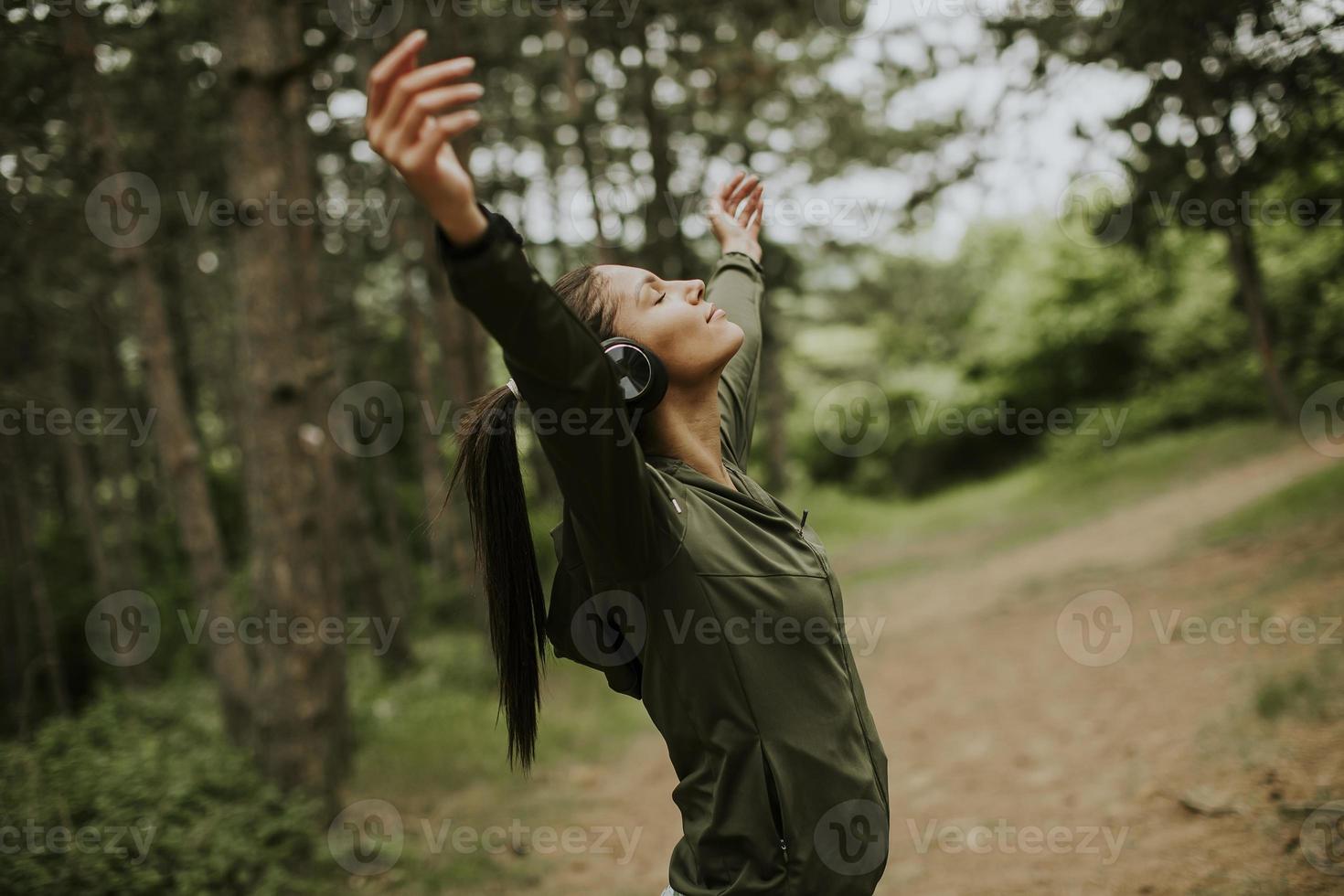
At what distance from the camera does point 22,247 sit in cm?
930

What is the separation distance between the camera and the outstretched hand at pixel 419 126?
1.53 metres

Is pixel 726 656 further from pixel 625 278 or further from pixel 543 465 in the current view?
pixel 543 465

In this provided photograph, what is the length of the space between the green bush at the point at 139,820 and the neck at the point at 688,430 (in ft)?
13.1

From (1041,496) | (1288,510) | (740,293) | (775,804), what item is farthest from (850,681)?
(1041,496)

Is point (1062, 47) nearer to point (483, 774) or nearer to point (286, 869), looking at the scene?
point (483, 774)

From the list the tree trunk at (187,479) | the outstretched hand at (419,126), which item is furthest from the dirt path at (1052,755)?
the outstretched hand at (419,126)

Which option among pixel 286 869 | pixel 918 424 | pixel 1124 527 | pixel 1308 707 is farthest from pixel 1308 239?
pixel 286 869

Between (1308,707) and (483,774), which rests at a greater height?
(1308,707)

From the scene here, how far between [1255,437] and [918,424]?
797 centimetres

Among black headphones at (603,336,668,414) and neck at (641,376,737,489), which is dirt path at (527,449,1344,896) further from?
black headphones at (603,336,668,414)

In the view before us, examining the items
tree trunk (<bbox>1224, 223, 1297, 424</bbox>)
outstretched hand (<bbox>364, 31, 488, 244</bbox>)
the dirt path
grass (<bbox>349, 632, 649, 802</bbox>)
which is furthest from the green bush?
tree trunk (<bbox>1224, 223, 1297, 424</bbox>)

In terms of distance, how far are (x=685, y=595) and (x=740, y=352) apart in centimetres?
136

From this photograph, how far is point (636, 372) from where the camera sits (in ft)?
7.09

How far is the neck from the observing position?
2.35m
